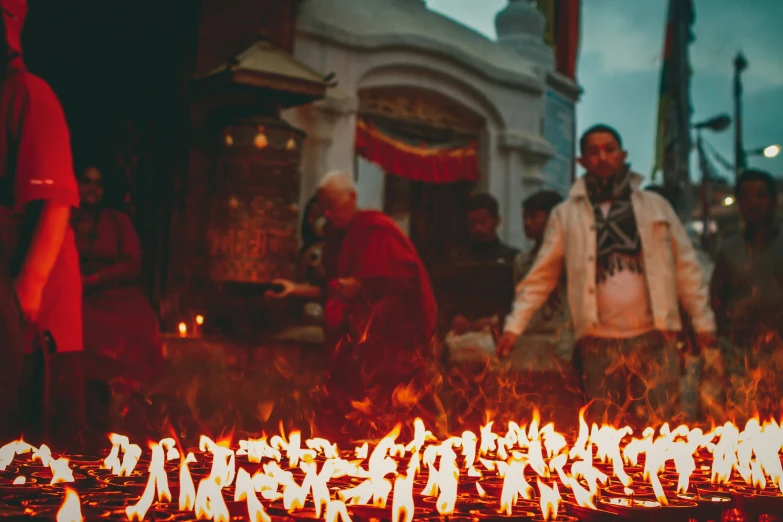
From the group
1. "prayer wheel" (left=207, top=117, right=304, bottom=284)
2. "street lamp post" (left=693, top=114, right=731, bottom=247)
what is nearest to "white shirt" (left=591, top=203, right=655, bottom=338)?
"prayer wheel" (left=207, top=117, right=304, bottom=284)

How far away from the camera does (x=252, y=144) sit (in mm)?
7426

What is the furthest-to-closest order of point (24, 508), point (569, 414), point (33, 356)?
point (569, 414), point (33, 356), point (24, 508)

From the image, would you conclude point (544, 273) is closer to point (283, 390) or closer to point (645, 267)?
point (645, 267)

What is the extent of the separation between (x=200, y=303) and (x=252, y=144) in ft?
4.60

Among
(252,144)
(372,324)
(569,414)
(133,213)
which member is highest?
(252,144)

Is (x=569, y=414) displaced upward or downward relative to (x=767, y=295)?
downward

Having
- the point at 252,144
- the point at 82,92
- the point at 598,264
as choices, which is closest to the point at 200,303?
the point at 252,144

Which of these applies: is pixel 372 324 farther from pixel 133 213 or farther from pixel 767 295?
pixel 133 213

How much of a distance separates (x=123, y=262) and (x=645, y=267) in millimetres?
3231

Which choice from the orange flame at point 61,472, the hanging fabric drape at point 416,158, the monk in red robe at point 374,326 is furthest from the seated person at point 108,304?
the hanging fabric drape at point 416,158

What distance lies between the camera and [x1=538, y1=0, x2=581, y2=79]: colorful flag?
13.9m

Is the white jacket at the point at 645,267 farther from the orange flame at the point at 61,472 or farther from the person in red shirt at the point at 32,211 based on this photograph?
the orange flame at the point at 61,472

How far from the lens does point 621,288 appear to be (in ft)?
15.9

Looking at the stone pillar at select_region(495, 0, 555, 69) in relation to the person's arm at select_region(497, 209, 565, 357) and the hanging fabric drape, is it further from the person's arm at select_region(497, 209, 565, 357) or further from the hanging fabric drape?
the person's arm at select_region(497, 209, 565, 357)
